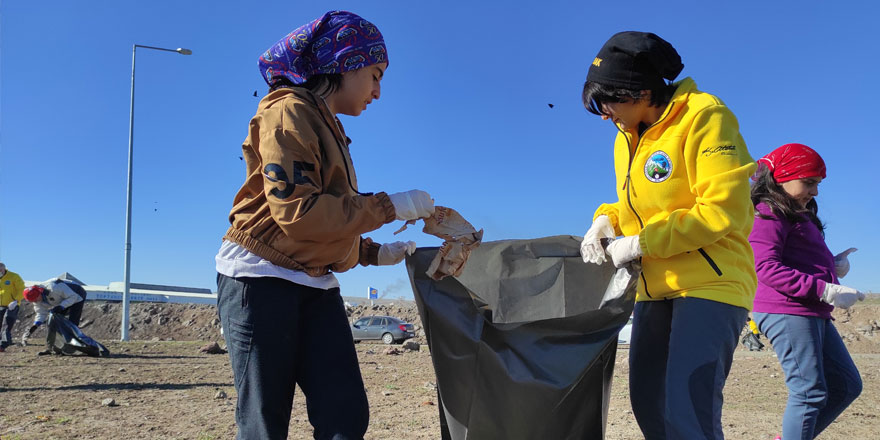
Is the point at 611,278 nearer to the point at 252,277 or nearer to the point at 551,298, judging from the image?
the point at 551,298

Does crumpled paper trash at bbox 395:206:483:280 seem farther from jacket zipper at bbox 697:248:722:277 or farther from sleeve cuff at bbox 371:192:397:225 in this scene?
jacket zipper at bbox 697:248:722:277

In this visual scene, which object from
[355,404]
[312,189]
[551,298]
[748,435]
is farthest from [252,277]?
[748,435]

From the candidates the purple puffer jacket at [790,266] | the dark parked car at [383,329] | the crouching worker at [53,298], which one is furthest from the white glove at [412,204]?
the dark parked car at [383,329]

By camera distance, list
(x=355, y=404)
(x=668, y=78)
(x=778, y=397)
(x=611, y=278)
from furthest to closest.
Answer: (x=778, y=397) → (x=611, y=278) → (x=668, y=78) → (x=355, y=404)

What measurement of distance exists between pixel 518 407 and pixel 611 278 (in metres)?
0.69

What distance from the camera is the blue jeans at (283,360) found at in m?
2.03

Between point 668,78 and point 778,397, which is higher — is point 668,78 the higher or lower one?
the higher one

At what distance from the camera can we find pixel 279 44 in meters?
2.23

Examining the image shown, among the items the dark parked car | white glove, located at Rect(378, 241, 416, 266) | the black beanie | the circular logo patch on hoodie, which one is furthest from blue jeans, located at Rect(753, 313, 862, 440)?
the dark parked car

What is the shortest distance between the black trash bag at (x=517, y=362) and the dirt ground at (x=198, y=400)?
6.72 feet

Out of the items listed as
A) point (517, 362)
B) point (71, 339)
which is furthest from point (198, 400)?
point (71, 339)

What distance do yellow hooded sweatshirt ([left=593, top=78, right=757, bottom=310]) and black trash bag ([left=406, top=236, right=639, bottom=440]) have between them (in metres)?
0.25

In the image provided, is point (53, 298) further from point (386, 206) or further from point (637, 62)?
point (637, 62)

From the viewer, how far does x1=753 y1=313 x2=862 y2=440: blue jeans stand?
3.02 metres
